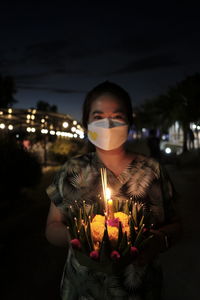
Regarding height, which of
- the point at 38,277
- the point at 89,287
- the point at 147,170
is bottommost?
the point at 38,277

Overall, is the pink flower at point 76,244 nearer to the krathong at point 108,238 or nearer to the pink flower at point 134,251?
the krathong at point 108,238

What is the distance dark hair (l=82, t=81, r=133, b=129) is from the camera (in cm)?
190

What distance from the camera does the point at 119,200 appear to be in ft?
5.67

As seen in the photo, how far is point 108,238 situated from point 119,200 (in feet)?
1.47

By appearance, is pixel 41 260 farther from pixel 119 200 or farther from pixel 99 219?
pixel 99 219

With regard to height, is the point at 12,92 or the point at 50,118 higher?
the point at 12,92

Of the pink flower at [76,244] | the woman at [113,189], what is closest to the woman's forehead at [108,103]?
the woman at [113,189]

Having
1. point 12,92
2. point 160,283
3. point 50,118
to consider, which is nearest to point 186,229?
point 160,283

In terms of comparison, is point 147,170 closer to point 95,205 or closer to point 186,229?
point 95,205

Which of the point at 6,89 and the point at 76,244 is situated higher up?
the point at 6,89

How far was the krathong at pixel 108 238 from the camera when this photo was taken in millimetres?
1312

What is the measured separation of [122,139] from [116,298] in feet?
3.39

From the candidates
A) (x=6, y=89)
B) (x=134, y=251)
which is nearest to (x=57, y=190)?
(x=134, y=251)

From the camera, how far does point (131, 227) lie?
55.7 inches
